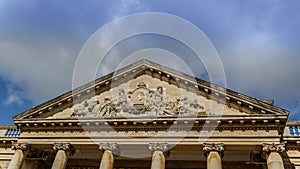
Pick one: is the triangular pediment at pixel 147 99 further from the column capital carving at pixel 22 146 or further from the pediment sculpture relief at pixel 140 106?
the column capital carving at pixel 22 146

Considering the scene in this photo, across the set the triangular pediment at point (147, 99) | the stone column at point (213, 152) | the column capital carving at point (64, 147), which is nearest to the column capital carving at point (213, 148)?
the stone column at point (213, 152)

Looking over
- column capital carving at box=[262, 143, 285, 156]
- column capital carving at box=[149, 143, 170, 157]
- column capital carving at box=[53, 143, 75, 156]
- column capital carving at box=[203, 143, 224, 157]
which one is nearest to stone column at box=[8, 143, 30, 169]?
column capital carving at box=[53, 143, 75, 156]

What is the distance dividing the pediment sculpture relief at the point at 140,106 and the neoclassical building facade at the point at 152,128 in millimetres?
62

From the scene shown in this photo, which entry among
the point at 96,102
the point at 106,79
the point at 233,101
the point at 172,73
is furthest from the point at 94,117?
the point at 233,101

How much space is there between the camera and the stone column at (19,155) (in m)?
19.1

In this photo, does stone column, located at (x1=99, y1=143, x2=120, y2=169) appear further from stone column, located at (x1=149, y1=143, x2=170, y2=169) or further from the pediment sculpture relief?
stone column, located at (x1=149, y1=143, x2=170, y2=169)

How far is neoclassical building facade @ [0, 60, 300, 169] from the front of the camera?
57.0ft

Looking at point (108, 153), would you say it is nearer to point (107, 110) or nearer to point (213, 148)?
point (107, 110)

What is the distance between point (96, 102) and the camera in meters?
21.0

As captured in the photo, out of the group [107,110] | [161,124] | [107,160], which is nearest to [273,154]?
[161,124]

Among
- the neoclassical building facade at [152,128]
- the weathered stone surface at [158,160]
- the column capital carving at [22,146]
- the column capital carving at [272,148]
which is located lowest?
the weathered stone surface at [158,160]

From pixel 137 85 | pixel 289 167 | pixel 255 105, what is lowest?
pixel 289 167

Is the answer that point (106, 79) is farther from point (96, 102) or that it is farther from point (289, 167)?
point (289, 167)

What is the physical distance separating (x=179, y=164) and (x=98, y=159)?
5.69 m
